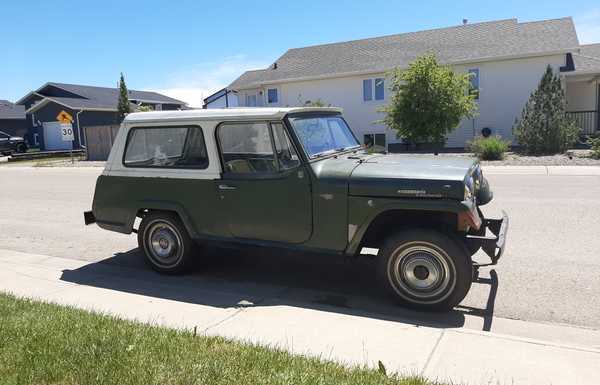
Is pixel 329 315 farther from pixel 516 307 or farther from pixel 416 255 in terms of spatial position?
pixel 516 307

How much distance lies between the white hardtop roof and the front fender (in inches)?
48.2

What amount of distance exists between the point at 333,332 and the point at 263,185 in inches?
67.4

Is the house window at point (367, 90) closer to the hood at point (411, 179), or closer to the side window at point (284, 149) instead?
the hood at point (411, 179)

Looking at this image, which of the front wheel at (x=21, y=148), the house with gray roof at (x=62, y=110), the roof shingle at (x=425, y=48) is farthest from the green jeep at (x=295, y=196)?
the front wheel at (x=21, y=148)

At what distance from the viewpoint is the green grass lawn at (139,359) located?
11.2 ft

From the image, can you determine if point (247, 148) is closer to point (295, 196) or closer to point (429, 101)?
point (295, 196)

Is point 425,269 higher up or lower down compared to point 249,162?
lower down

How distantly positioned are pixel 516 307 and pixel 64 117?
1173 inches

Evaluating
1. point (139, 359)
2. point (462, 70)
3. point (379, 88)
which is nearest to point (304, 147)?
point (139, 359)

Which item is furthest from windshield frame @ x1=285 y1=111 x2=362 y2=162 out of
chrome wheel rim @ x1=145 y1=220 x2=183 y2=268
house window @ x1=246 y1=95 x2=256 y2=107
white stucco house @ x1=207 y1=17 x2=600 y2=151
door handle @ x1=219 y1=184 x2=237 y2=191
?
house window @ x1=246 y1=95 x2=256 y2=107

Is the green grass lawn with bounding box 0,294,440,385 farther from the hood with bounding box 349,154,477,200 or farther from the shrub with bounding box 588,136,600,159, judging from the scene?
the shrub with bounding box 588,136,600,159

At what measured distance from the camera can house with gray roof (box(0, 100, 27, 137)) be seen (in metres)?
52.3

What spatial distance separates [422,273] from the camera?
15.7ft

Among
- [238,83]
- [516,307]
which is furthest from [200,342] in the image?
Result: [238,83]
